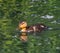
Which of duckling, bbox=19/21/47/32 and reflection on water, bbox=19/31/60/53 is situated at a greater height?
reflection on water, bbox=19/31/60/53

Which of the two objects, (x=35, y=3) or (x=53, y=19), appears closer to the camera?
(x=53, y=19)

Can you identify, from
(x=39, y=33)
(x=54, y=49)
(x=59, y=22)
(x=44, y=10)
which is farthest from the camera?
(x=44, y=10)

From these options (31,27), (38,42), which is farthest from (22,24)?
(38,42)

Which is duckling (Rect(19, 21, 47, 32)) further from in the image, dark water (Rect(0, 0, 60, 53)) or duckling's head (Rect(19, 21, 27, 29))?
dark water (Rect(0, 0, 60, 53))

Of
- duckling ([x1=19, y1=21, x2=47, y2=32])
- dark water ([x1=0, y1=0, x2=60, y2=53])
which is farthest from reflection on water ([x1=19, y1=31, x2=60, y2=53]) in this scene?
duckling ([x1=19, y1=21, x2=47, y2=32])

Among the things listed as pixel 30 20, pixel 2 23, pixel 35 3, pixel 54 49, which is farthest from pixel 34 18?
pixel 54 49

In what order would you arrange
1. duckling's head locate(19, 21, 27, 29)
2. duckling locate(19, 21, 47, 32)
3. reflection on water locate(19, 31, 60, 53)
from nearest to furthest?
reflection on water locate(19, 31, 60, 53) < duckling locate(19, 21, 47, 32) < duckling's head locate(19, 21, 27, 29)

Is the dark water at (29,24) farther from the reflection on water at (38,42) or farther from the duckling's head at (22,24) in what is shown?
the duckling's head at (22,24)

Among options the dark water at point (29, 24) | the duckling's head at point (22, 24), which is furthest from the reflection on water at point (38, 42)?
the duckling's head at point (22, 24)

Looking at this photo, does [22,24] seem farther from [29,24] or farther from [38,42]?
[38,42]

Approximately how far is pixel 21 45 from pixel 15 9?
14.9 feet

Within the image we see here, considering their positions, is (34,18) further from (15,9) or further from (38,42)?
(38,42)

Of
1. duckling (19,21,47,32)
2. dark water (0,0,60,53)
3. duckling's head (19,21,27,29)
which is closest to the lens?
dark water (0,0,60,53)

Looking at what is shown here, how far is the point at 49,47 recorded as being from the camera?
1062 centimetres
